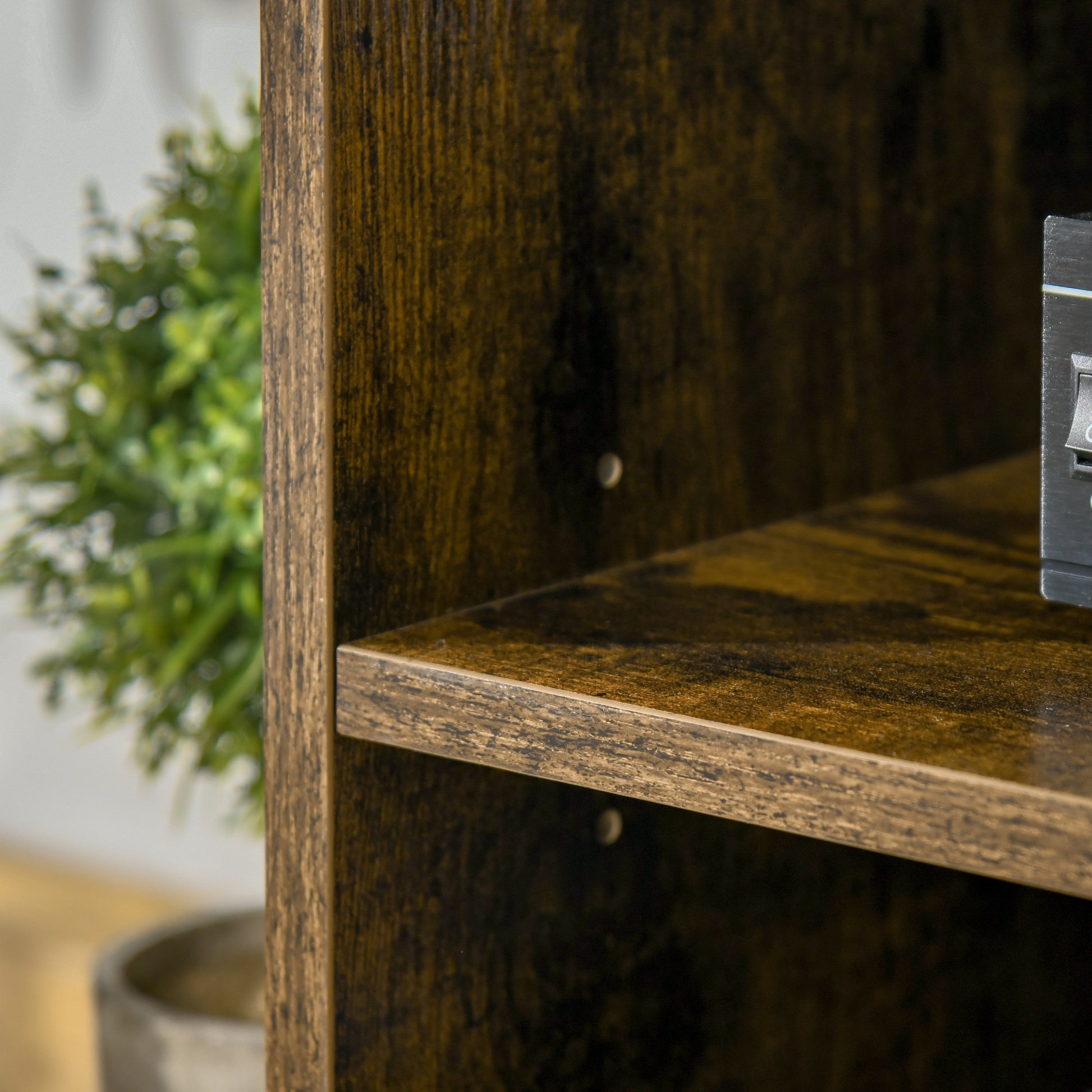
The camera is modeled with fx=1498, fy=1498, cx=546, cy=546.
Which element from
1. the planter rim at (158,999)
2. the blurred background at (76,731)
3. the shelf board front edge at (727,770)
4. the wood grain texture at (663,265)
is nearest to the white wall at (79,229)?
the blurred background at (76,731)

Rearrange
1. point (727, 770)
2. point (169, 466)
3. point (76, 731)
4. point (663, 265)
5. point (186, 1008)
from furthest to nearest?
point (76, 731) < point (186, 1008) < point (169, 466) < point (663, 265) < point (727, 770)

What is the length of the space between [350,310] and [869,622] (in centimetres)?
17

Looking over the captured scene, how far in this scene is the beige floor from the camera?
4.37ft

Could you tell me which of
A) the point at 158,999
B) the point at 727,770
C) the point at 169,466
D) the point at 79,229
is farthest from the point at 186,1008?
the point at 79,229

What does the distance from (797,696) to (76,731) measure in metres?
1.28

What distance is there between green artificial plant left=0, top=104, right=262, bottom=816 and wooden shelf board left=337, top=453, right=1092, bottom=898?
13.0 inches

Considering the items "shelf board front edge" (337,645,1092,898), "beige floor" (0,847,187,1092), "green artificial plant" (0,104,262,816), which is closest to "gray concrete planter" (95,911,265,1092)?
"green artificial plant" (0,104,262,816)

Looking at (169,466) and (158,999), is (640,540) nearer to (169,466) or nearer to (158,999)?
(169,466)

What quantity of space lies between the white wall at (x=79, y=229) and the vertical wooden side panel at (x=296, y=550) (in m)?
0.87

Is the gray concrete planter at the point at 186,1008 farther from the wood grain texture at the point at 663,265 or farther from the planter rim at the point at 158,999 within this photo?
the wood grain texture at the point at 663,265

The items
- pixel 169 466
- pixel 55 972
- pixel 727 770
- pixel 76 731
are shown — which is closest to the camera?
pixel 727 770

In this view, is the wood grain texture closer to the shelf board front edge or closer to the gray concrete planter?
the shelf board front edge

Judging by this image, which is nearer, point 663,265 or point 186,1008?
point 663,265

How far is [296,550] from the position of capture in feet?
→ 1.28
